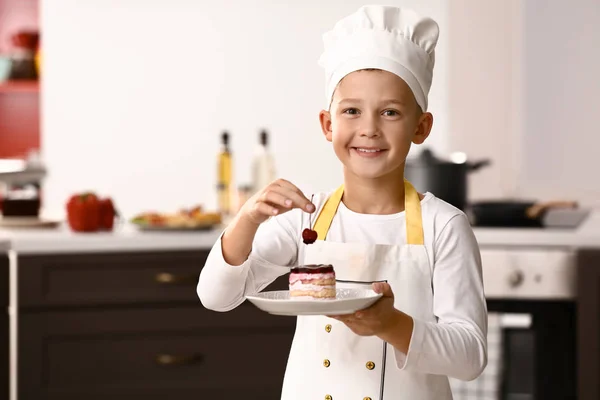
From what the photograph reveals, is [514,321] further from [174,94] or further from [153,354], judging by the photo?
[174,94]

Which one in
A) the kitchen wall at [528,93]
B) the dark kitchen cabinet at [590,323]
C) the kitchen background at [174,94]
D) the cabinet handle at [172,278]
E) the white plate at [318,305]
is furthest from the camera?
the kitchen background at [174,94]

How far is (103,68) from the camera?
3.21m

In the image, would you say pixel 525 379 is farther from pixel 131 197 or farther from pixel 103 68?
pixel 103 68

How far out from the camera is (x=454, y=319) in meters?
1.10

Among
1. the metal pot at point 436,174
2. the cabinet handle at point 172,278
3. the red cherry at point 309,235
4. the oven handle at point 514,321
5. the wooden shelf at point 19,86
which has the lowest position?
the oven handle at point 514,321

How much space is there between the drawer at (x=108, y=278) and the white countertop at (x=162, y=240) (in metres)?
0.02

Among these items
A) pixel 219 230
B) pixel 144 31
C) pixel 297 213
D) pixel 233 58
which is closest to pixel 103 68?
pixel 144 31

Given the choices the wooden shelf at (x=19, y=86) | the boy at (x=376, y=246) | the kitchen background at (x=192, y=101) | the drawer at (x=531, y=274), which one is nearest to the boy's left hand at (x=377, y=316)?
the boy at (x=376, y=246)

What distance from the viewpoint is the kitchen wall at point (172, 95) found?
10.5 ft

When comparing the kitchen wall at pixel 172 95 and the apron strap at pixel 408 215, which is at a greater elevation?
the kitchen wall at pixel 172 95

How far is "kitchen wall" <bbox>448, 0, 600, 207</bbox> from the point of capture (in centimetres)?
304

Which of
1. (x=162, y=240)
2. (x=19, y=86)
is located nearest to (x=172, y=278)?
(x=162, y=240)

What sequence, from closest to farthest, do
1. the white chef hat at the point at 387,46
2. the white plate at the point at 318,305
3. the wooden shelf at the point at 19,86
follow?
the white plate at the point at 318,305 → the white chef hat at the point at 387,46 → the wooden shelf at the point at 19,86

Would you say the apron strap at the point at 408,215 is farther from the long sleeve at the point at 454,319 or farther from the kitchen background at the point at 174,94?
the kitchen background at the point at 174,94
